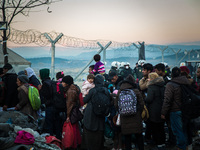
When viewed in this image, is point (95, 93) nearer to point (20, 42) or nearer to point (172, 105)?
point (172, 105)

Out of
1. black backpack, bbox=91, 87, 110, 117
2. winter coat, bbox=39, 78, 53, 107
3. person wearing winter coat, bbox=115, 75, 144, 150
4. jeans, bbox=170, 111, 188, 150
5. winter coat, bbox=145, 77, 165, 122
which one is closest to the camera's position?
person wearing winter coat, bbox=115, 75, 144, 150

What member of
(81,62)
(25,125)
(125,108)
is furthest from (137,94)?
(81,62)

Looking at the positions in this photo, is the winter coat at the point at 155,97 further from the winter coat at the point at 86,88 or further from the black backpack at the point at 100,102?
the winter coat at the point at 86,88

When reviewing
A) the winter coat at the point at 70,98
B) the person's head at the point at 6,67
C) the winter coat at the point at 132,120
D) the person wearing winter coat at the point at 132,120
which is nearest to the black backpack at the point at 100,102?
the person wearing winter coat at the point at 132,120

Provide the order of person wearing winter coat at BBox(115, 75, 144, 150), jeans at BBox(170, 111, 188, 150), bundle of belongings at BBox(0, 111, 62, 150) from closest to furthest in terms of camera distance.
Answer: bundle of belongings at BBox(0, 111, 62, 150) → person wearing winter coat at BBox(115, 75, 144, 150) → jeans at BBox(170, 111, 188, 150)

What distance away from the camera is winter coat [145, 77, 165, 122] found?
478 centimetres

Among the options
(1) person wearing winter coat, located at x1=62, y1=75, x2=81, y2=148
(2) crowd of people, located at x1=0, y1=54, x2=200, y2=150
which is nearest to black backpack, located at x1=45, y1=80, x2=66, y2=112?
(2) crowd of people, located at x1=0, y1=54, x2=200, y2=150

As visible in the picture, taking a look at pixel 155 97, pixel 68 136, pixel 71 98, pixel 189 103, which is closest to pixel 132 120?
pixel 155 97

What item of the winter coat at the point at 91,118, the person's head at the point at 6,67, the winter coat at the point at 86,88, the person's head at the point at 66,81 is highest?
the person's head at the point at 6,67

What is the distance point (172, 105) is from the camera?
455 centimetres

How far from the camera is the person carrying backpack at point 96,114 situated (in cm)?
438

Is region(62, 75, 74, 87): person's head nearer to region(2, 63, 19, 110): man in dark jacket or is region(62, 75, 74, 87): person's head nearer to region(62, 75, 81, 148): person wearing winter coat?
region(62, 75, 81, 148): person wearing winter coat

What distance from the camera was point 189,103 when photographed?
14.1ft

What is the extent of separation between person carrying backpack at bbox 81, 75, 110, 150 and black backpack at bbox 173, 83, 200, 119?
1477mm
